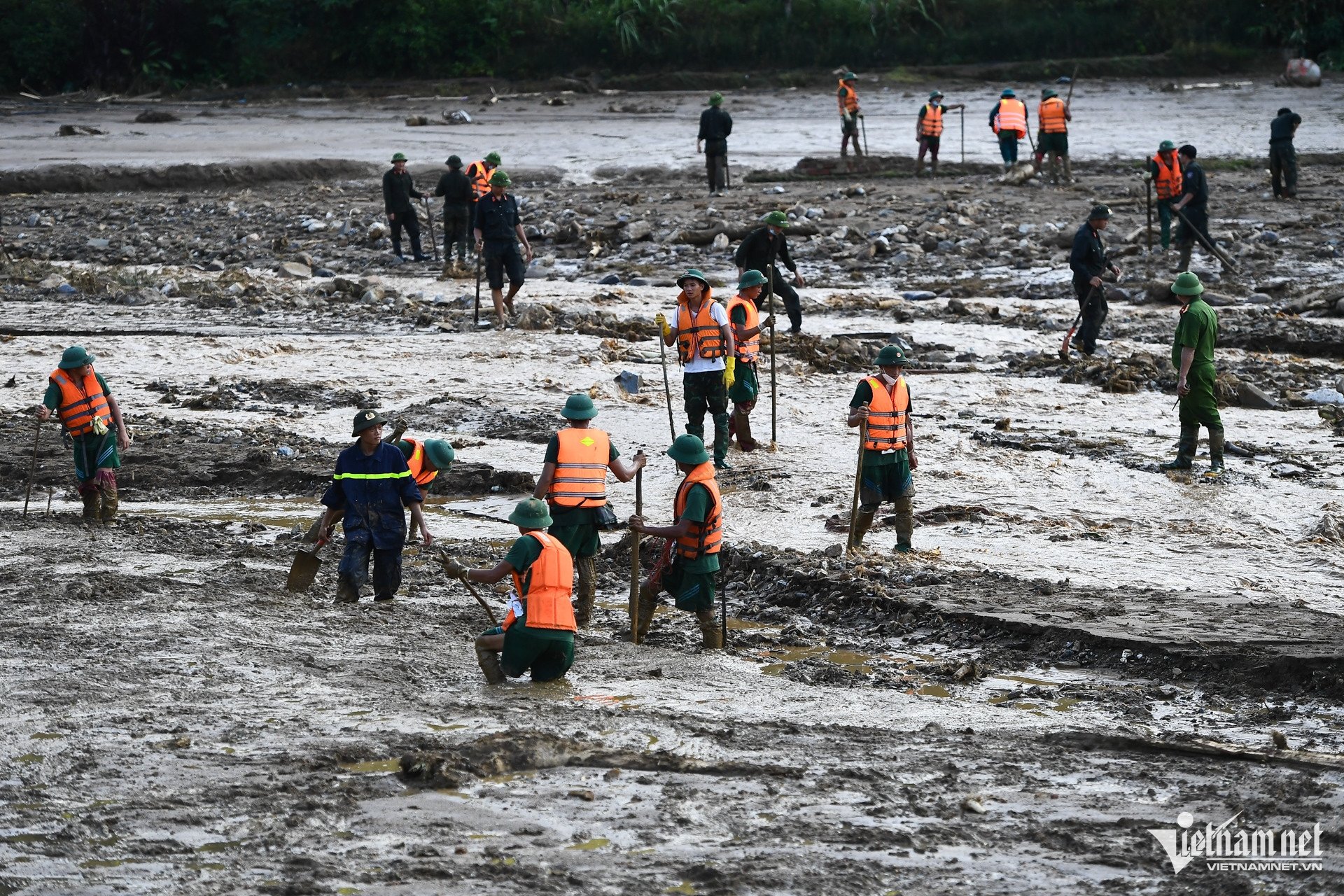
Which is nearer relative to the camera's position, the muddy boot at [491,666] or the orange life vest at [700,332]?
the muddy boot at [491,666]

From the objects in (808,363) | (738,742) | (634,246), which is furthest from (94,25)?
(738,742)

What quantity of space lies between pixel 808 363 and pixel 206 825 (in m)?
10.6

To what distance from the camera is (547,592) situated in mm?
7797

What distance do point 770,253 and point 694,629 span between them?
591 cm

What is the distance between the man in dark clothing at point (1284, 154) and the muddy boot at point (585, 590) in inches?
676

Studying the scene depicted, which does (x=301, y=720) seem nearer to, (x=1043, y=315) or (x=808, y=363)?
(x=808, y=363)

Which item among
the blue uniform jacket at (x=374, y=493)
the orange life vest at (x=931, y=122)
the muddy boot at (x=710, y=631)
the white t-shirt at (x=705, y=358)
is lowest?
the muddy boot at (x=710, y=631)

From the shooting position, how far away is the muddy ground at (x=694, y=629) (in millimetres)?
5855

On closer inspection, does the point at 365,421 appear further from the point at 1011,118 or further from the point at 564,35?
the point at 564,35

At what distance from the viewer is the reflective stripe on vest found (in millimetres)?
8688

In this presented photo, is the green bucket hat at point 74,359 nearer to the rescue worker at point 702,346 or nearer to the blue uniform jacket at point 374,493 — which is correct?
the blue uniform jacket at point 374,493

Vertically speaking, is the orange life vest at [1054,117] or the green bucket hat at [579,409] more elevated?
the orange life vest at [1054,117]

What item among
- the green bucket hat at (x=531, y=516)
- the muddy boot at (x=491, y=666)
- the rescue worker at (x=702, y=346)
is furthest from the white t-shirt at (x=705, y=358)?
the muddy boot at (x=491, y=666)

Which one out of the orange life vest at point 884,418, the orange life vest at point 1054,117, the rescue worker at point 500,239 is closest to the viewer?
the orange life vest at point 884,418
